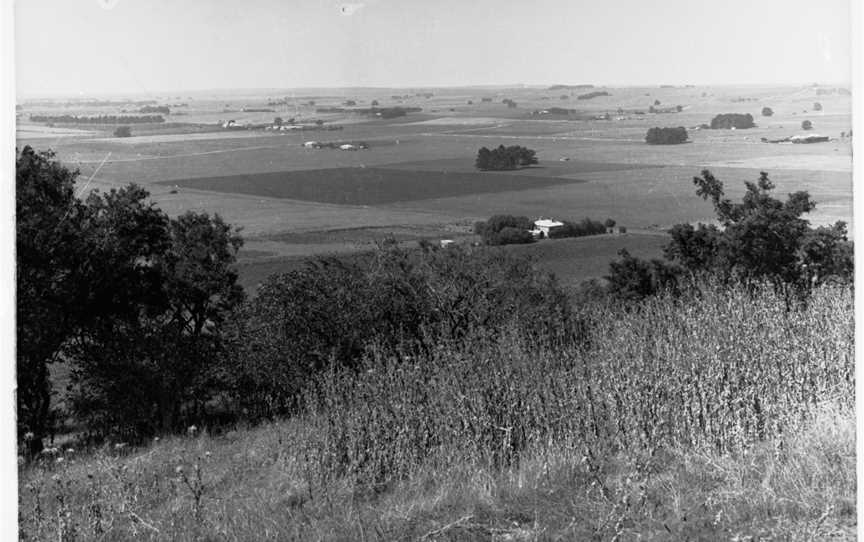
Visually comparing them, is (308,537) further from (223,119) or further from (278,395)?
(223,119)

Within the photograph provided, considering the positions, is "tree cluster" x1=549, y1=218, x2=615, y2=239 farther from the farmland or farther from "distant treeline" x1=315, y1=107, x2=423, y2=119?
"distant treeline" x1=315, y1=107, x2=423, y2=119

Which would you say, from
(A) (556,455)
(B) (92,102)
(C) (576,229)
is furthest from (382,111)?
(A) (556,455)

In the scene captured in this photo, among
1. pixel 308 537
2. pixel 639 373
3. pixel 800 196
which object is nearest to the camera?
pixel 308 537

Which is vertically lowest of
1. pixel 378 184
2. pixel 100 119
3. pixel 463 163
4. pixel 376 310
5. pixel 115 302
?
pixel 115 302

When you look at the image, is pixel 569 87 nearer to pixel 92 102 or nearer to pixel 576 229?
pixel 576 229

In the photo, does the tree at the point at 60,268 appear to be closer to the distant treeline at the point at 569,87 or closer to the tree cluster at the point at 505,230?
the tree cluster at the point at 505,230

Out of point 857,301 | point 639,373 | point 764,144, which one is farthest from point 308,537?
point 764,144
